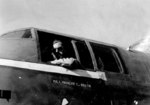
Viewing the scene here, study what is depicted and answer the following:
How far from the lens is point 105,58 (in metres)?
10.6

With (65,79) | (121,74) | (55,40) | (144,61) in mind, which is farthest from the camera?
(144,61)

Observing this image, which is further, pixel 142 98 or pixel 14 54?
pixel 142 98

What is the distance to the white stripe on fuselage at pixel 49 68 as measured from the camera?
8.39 metres

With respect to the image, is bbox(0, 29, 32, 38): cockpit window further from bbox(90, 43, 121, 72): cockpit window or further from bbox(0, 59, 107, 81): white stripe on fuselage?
bbox(90, 43, 121, 72): cockpit window

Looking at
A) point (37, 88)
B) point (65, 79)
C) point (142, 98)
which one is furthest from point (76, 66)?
point (142, 98)

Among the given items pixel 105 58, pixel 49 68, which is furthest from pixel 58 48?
pixel 105 58

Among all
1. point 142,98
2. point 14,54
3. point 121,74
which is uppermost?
point 14,54

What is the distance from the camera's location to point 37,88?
8531 mm

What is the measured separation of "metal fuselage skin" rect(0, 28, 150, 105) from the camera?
829 cm

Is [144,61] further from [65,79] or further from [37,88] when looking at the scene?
[37,88]

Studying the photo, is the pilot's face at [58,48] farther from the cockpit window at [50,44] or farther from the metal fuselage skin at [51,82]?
the metal fuselage skin at [51,82]

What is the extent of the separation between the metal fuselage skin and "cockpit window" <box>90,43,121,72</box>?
0.72ft

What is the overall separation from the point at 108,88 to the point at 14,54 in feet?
7.79

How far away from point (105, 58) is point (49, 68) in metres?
2.21
